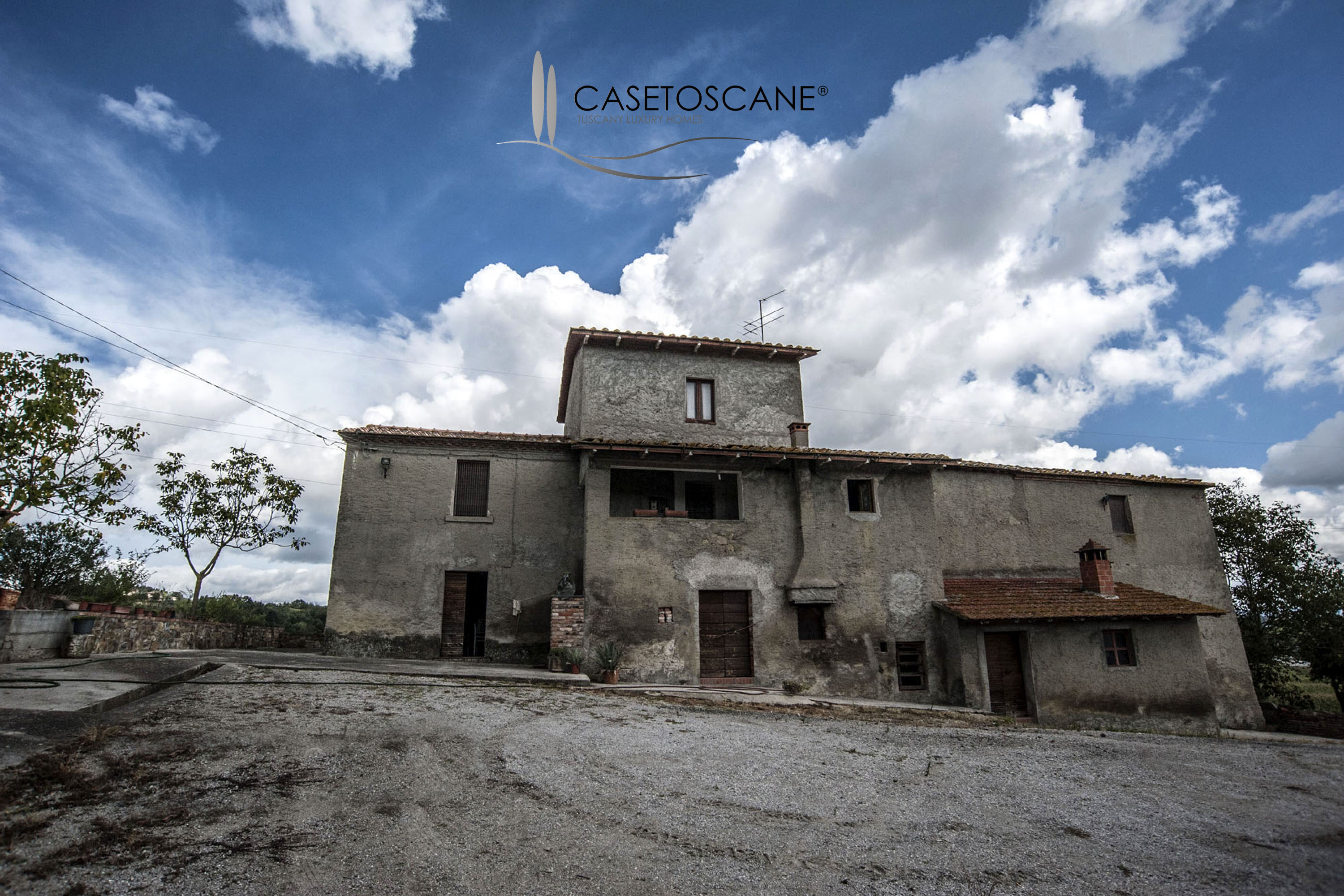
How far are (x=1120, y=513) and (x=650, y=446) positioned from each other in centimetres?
1513

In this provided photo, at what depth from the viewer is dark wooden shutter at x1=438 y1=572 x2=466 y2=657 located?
52.9ft

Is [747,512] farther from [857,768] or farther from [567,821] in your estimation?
[567,821]

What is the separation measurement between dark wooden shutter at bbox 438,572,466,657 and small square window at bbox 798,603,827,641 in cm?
805

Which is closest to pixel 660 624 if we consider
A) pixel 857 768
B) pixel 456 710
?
pixel 456 710

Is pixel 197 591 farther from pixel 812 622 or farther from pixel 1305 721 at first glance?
pixel 1305 721

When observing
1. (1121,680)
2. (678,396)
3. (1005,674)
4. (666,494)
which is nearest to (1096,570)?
(1121,680)

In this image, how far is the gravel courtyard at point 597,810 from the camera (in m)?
4.38

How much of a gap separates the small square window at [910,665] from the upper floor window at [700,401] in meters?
7.71

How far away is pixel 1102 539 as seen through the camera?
19688 mm

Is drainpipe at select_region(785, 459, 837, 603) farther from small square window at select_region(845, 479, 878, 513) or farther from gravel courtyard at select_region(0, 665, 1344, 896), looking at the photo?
gravel courtyard at select_region(0, 665, 1344, 896)

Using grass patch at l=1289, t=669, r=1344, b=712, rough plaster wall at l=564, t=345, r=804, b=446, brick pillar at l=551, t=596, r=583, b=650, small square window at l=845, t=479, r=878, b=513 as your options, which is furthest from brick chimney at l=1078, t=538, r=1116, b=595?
brick pillar at l=551, t=596, r=583, b=650

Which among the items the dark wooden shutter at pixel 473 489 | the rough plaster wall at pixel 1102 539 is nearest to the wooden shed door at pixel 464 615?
the dark wooden shutter at pixel 473 489

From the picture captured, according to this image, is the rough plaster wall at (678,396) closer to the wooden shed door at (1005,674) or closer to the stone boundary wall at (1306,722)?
the wooden shed door at (1005,674)

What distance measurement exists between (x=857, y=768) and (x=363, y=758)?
529 cm
